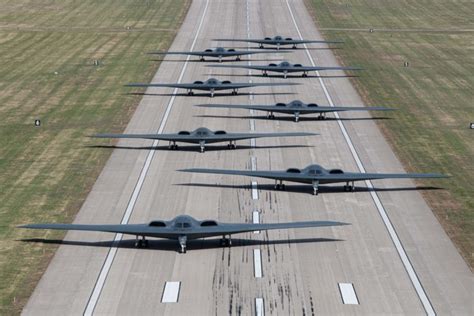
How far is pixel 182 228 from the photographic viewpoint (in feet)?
173

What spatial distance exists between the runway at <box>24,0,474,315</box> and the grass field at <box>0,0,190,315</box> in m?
1.77

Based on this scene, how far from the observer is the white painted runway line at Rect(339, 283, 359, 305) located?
4769cm

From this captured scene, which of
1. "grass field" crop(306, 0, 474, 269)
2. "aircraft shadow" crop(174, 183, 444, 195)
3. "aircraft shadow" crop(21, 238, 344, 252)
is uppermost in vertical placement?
"aircraft shadow" crop(21, 238, 344, 252)

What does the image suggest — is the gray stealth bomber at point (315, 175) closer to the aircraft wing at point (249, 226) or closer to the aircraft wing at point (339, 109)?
the aircraft wing at point (249, 226)

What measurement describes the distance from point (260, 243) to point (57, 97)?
5017 cm

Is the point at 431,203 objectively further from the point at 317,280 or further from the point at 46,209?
the point at 46,209

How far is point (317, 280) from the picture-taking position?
50406 mm

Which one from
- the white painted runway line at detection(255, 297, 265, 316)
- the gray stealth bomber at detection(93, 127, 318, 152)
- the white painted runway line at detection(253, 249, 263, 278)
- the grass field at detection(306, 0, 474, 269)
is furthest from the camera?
the gray stealth bomber at detection(93, 127, 318, 152)

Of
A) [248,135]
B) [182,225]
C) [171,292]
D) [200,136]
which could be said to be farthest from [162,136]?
[171,292]

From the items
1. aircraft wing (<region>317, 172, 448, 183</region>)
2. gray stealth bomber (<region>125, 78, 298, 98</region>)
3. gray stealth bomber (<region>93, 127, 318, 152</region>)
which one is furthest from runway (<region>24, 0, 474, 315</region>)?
gray stealth bomber (<region>125, 78, 298, 98</region>)

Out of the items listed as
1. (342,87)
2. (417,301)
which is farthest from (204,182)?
(342,87)

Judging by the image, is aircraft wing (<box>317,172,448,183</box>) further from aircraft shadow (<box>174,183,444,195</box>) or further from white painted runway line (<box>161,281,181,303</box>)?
white painted runway line (<box>161,281,181,303</box>)

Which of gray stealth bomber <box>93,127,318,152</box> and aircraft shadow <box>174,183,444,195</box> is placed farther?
gray stealth bomber <box>93,127,318,152</box>

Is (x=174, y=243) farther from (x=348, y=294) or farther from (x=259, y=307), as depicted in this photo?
(x=348, y=294)
